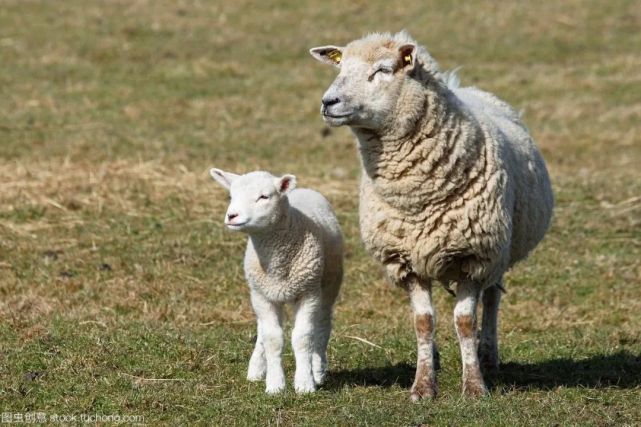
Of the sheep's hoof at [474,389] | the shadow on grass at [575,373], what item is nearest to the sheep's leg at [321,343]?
the sheep's hoof at [474,389]

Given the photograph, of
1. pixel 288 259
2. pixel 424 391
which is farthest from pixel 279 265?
pixel 424 391

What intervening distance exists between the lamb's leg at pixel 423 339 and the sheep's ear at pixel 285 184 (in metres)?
0.95

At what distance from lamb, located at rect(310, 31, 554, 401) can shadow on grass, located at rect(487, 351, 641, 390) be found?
0.74m

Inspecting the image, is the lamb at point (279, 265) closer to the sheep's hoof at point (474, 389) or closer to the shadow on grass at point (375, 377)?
the shadow on grass at point (375, 377)

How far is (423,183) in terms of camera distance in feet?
23.5

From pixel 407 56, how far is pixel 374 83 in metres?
0.28

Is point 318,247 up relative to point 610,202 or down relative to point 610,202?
up

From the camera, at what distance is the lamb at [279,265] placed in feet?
23.3

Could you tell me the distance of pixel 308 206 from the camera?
309 inches

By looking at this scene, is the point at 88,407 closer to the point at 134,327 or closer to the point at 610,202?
the point at 134,327

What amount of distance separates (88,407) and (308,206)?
6.59ft

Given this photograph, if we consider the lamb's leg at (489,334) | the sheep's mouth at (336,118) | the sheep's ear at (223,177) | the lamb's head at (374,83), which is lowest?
the lamb's leg at (489,334)

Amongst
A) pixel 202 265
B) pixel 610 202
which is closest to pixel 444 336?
pixel 202 265

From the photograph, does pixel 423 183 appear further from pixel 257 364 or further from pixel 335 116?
pixel 257 364
